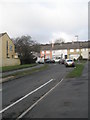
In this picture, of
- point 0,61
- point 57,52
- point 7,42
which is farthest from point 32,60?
point 57,52

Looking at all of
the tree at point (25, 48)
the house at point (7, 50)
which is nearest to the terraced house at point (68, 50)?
the tree at point (25, 48)

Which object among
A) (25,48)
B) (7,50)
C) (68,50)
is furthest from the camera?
(68,50)

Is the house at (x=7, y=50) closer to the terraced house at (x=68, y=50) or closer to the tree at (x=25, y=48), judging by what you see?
the tree at (x=25, y=48)

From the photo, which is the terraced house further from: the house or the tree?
the house

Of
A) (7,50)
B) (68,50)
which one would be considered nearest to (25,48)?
(7,50)

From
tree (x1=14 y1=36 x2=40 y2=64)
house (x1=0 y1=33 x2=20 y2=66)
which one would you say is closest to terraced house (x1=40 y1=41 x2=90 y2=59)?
tree (x1=14 y1=36 x2=40 y2=64)

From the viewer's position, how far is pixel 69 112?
297 inches

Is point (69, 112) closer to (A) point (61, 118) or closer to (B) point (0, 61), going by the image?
(A) point (61, 118)

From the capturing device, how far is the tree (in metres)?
65.8

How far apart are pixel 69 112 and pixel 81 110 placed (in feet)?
1.58

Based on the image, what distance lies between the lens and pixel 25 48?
7006 cm

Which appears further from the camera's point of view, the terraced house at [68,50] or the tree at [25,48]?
the terraced house at [68,50]

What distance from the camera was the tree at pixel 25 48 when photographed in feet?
216

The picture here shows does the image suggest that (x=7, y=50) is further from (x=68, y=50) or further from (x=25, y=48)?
(x=68, y=50)
